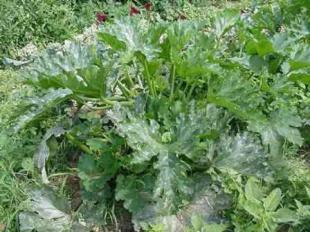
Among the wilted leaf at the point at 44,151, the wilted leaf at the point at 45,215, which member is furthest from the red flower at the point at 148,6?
the wilted leaf at the point at 45,215

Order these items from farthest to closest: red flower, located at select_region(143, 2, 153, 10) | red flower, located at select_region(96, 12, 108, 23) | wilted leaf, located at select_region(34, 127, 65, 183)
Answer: red flower, located at select_region(143, 2, 153, 10), red flower, located at select_region(96, 12, 108, 23), wilted leaf, located at select_region(34, 127, 65, 183)

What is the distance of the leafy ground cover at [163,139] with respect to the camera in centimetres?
316

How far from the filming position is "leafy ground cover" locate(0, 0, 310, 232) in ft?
10.4

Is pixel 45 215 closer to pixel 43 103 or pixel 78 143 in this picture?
pixel 78 143

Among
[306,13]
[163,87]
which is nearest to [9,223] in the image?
[163,87]

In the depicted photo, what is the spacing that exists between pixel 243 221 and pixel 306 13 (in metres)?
1.72

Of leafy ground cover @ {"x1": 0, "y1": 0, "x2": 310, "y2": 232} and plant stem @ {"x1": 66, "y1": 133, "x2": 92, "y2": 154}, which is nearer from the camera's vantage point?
leafy ground cover @ {"x1": 0, "y1": 0, "x2": 310, "y2": 232}

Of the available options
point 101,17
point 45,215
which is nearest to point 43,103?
point 45,215

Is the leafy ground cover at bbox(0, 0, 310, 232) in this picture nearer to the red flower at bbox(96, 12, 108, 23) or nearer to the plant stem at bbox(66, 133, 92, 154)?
the plant stem at bbox(66, 133, 92, 154)

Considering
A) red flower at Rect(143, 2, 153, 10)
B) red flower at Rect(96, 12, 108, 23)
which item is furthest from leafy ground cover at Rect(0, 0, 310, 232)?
red flower at Rect(143, 2, 153, 10)

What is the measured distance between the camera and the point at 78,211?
10.9ft

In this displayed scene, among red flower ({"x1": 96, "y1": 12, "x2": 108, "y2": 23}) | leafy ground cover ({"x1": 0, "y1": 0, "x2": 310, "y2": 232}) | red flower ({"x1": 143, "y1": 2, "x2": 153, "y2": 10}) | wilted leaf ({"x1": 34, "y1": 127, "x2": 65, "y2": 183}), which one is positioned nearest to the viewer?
leafy ground cover ({"x1": 0, "y1": 0, "x2": 310, "y2": 232})

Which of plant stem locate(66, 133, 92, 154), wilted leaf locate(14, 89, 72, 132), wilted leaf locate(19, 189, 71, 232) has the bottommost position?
wilted leaf locate(19, 189, 71, 232)

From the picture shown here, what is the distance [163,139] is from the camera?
3133 millimetres
